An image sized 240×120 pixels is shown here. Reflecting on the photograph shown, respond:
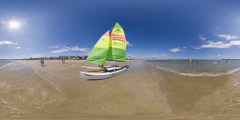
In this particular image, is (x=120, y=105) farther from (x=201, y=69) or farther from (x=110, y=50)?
(x=201, y=69)

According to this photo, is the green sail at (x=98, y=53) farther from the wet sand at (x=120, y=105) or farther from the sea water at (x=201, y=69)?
the sea water at (x=201, y=69)

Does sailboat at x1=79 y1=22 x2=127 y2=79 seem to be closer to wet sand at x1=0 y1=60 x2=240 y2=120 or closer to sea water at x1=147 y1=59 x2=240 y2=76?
wet sand at x1=0 y1=60 x2=240 y2=120

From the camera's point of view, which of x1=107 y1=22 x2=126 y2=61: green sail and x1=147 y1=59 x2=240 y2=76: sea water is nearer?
x1=147 y1=59 x2=240 y2=76: sea water

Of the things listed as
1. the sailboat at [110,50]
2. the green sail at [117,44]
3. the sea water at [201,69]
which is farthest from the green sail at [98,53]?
the sea water at [201,69]

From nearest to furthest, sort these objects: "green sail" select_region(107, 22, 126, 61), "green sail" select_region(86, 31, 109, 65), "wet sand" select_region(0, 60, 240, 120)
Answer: "wet sand" select_region(0, 60, 240, 120) < "green sail" select_region(86, 31, 109, 65) < "green sail" select_region(107, 22, 126, 61)

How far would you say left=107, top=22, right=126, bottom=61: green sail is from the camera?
13.0 metres

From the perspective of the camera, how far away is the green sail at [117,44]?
1297 centimetres

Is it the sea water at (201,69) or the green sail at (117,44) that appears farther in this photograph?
the green sail at (117,44)

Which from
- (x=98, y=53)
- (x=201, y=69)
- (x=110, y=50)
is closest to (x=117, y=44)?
(x=110, y=50)

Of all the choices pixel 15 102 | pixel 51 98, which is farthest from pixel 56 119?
pixel 15 102

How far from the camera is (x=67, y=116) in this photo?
3.77 meters

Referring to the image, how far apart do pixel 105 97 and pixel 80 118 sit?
1.87m

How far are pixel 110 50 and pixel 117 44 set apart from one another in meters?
1.64

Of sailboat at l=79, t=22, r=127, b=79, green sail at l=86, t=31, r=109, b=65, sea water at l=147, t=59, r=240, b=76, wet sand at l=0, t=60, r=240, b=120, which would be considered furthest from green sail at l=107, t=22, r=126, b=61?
sea water at l=147, t=59, r=240, b=76
